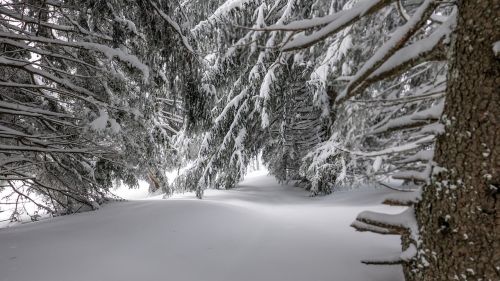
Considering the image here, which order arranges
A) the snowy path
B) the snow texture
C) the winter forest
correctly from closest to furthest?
1. the snow texture
2. the winter forest
3. the snowy path

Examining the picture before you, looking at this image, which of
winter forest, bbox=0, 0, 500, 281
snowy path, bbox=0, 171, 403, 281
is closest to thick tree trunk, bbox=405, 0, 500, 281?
winter forest, bbox=0, 0, 500, 281

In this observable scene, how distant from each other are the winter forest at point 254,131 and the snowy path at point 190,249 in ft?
0.06

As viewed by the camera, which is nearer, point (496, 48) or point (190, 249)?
point (496, 48)

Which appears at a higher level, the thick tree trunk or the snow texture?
the snow texture

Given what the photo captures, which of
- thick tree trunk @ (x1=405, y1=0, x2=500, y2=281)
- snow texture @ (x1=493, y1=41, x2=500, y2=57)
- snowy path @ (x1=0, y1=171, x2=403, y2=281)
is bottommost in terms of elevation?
snowy path @ (x1=0, y1=171, x2=403, y2=281)

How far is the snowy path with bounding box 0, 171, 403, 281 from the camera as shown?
84.2 inches

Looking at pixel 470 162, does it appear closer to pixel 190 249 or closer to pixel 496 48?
pixel 496 48

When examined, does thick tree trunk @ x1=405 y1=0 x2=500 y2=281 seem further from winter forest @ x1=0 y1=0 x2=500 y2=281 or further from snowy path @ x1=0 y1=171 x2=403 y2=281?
snowy path @ x1=0 y1=171 x2=403 y2=281

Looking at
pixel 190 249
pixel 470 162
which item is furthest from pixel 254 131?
pixel 470 162

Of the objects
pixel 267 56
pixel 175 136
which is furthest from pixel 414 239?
pixel 175 136

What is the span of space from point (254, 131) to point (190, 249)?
199 inches

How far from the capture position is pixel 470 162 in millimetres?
1218

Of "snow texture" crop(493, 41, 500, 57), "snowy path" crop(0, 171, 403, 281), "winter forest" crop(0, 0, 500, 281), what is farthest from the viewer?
"snowy path" crop(0, 171, 403, 281)

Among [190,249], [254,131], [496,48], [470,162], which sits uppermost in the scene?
[254,131]
